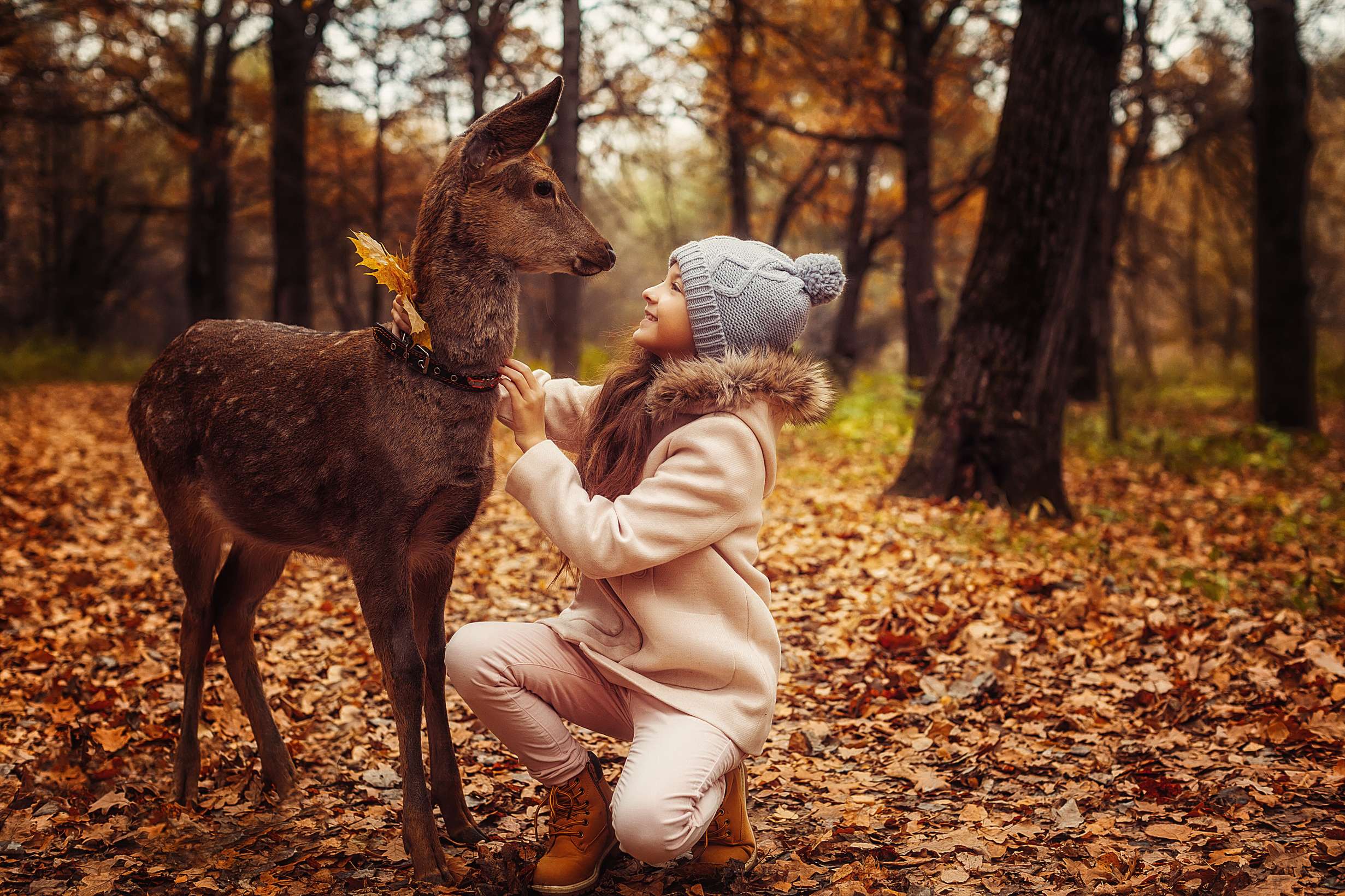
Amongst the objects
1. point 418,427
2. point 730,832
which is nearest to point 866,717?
point 730,832

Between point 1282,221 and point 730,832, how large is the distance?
41.6ft

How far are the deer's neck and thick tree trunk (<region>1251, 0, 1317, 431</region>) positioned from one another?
12630 millimetres

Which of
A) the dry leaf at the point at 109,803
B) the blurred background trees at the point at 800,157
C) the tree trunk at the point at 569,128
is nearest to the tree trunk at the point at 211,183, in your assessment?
the blurred background trees at the point at 800,157

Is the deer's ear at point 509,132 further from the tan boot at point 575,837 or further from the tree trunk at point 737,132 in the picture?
the tree trunk at point 737,132

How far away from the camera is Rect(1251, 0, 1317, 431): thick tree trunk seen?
12469 mm

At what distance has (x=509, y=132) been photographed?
9.48 ft

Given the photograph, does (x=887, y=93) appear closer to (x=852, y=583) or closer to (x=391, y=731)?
(x=852, y=583)

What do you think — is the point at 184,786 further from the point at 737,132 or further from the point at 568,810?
the point at 737,132

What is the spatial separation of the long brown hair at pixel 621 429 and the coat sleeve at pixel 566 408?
0.16 meters

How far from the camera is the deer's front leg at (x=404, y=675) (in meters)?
2.94

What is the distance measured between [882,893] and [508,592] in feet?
11.4

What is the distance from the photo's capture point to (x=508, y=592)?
6.03 meters

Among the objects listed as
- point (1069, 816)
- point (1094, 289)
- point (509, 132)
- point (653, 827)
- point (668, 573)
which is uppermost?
point (1094, 289)

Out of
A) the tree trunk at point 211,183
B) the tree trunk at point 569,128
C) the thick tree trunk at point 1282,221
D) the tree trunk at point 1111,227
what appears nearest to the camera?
the tree trunk at point 569,128
